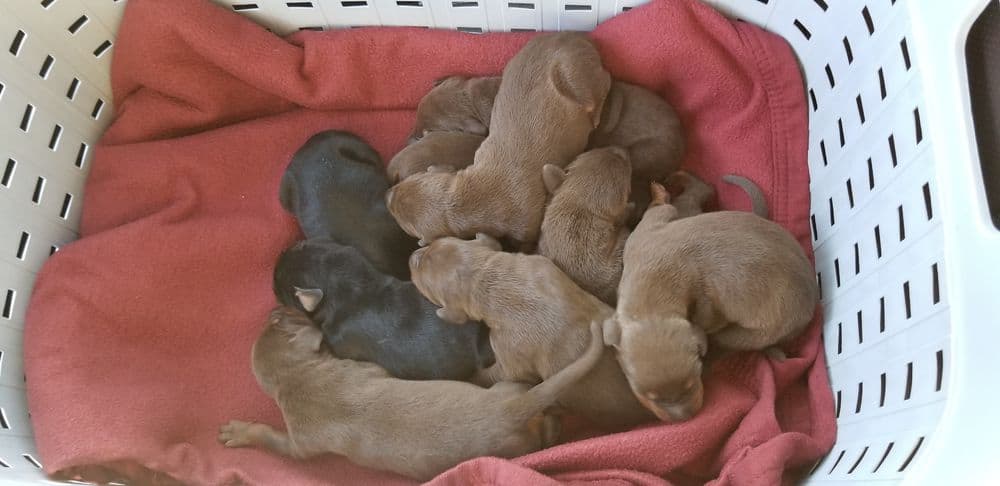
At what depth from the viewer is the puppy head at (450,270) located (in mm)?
1875

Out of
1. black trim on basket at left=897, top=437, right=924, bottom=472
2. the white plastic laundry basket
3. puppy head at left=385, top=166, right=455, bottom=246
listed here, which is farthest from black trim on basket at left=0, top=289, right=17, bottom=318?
black trim on basket at left=897, top=437, right=924, bottom=472

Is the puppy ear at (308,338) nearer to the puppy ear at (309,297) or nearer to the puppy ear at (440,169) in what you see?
the puppy ear at (309,297)

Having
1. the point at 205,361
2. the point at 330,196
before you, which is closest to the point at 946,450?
the point at 330,196

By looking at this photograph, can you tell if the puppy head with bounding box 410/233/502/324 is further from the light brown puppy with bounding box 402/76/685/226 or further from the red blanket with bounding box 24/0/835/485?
the light brown puppy with bounding box 402/76/685/226

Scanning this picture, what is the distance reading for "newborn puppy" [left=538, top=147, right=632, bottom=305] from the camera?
194cm

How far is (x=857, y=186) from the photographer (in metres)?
1.81

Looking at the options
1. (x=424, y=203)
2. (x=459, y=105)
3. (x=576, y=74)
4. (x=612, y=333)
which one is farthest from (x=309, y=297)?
(x=576, y=74)

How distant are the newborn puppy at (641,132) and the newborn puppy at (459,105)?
334 mm

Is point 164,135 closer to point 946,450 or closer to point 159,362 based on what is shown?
point 159,362

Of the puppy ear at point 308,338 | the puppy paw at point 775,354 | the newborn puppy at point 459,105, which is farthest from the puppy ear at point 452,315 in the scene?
the puppy paw at point 775,354

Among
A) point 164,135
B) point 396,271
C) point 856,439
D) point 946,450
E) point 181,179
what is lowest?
point 856,439

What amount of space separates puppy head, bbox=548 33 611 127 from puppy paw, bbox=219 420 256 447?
4.02 ft

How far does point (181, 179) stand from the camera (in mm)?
2352

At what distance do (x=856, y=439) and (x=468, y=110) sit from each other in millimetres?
1328
